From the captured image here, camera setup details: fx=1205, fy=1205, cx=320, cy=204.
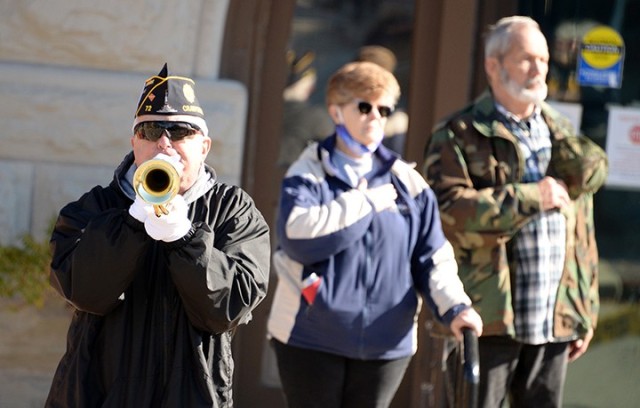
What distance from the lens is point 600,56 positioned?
5844 millimetres

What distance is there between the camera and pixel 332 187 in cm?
436

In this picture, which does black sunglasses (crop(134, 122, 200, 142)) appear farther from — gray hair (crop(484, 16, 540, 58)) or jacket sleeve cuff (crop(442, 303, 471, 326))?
gray hair (crop(484, 16, 540, 58))

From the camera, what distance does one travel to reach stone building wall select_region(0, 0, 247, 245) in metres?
5.42

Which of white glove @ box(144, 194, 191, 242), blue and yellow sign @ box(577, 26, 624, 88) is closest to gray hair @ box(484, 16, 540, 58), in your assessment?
blue and yellow sign @ box(577, 26, 624, 88)

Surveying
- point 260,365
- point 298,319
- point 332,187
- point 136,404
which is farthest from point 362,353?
point 260,365

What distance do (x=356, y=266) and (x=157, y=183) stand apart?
4.81ft

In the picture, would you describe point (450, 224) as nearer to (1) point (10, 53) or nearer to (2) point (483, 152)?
(2) point (483, 152)

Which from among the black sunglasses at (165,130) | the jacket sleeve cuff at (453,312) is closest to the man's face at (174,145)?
the black sunglasses at (165,130)

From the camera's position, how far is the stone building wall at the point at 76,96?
542cm

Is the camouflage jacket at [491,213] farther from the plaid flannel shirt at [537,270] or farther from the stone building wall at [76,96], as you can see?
the stone building wall at [76,96]

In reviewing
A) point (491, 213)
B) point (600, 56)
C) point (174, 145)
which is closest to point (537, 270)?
point (491, 213)

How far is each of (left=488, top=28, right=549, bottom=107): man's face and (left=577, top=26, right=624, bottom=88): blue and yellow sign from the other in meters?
1.19

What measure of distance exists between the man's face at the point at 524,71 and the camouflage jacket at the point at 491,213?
104 millimetres

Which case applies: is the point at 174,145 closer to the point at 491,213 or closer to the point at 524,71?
the point at 491,213
